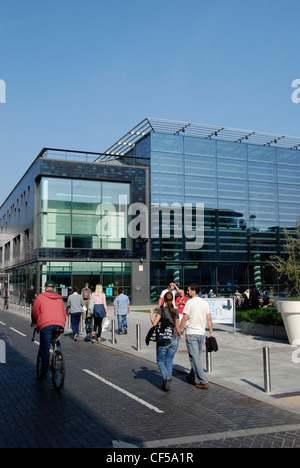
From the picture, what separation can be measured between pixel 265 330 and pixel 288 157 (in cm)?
3043

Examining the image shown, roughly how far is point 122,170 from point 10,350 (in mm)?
26619

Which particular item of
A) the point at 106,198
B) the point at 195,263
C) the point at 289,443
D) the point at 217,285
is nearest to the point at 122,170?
the point at 106,198

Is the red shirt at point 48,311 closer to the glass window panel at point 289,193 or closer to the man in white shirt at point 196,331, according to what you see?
the man in white shirt at point 196,331

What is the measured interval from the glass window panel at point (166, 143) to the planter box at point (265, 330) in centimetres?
2410

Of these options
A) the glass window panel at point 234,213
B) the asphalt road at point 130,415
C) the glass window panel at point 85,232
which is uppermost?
the glass window panel at point 234,213

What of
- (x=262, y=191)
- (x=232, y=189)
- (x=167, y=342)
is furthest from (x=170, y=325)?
(x=262, y=191)

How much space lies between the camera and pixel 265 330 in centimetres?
1564

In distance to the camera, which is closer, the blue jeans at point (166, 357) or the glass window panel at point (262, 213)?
the blue jeans at point (166, 357)

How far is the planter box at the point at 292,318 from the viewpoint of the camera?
13.0 metres

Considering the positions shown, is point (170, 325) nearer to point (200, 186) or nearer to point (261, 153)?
point (200, 186)

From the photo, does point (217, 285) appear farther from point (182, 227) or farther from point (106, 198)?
point (106, 198)

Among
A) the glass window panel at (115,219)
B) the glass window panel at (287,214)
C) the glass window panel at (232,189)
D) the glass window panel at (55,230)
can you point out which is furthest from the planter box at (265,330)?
the glass window panel at (287,214)

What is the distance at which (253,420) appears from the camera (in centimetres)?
631

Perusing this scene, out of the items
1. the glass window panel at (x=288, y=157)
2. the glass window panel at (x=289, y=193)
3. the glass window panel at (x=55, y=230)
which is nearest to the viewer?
the glass window panel at (x=55, y=230)
